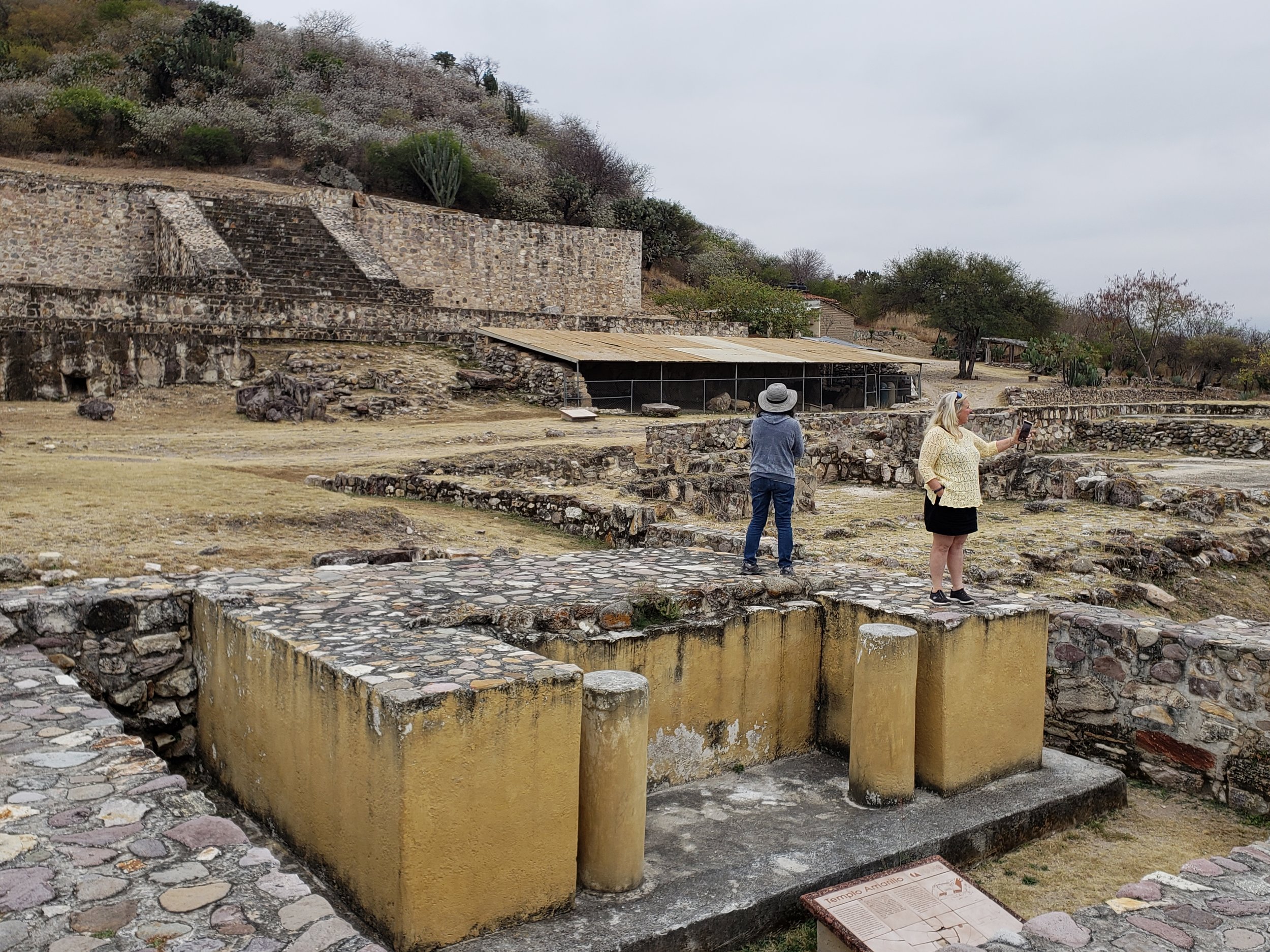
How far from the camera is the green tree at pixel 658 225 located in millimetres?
48281

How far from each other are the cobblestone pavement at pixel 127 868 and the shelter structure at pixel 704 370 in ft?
58.6

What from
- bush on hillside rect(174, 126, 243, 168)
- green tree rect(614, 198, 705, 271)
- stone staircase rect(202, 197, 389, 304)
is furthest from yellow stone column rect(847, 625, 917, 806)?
green tree rect(614, 198, 705, 271)

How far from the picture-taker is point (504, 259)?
35.8 m

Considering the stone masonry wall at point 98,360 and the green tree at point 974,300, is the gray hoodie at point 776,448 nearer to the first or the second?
the stone masonry wall at point 98,360

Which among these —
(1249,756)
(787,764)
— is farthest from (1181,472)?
(787,764)

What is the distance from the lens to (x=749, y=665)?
511 centimetres

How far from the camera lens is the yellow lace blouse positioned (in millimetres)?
5414

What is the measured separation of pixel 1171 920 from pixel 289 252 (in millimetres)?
28560

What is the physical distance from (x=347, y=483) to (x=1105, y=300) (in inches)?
1750

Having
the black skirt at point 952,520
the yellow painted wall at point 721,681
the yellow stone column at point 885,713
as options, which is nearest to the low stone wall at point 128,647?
the yellow painted wall at point 721,681

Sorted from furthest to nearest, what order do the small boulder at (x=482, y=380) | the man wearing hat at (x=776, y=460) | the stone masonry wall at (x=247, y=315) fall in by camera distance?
the small boulder at (x=482, y=380) → the stone masonry wall at (x=247, y=315) → the man wearing hat at (x=776, y=460)

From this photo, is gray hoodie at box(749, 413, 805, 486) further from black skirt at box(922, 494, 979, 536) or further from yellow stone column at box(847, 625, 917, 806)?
yellow stone column at box(847, 625, 917, 806)

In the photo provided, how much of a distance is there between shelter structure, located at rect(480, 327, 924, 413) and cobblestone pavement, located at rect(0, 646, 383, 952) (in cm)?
1787

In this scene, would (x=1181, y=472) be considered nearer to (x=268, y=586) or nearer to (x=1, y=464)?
(x=268, y=586)
